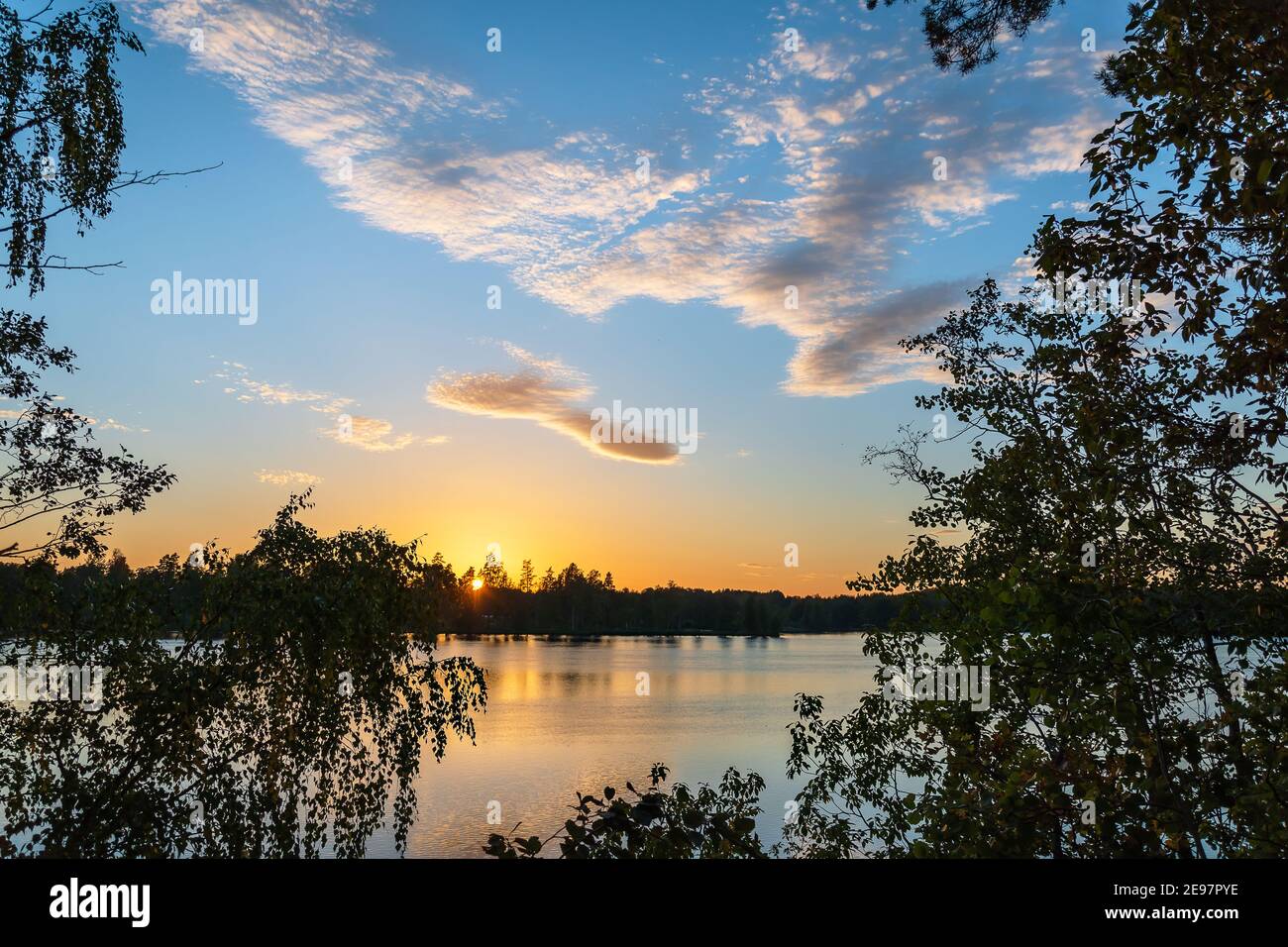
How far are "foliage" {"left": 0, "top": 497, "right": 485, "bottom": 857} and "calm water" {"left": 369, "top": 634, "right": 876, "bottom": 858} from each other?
341 cm

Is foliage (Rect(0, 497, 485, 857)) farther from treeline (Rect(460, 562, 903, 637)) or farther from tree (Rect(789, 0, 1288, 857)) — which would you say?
treeline (Rect(460, 562, 903, 637))

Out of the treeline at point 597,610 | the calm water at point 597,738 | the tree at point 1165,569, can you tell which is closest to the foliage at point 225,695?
the calm water at point 597,738

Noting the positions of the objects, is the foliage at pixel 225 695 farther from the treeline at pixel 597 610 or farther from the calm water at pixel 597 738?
the treeline at pixel 597 610

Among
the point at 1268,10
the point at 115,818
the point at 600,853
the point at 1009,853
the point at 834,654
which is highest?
the point at 1268,10

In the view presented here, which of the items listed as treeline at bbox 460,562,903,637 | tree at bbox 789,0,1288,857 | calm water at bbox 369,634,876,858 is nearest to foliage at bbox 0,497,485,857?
calm water at bbox 369,634,876,858

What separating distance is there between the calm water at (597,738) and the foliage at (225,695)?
3.41 metres

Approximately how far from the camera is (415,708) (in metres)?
11.3

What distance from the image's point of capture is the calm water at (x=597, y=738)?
33219 mm

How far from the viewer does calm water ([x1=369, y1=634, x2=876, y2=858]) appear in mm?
33219

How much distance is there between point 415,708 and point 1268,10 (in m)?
10.8

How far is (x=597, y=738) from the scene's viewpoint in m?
52.8
